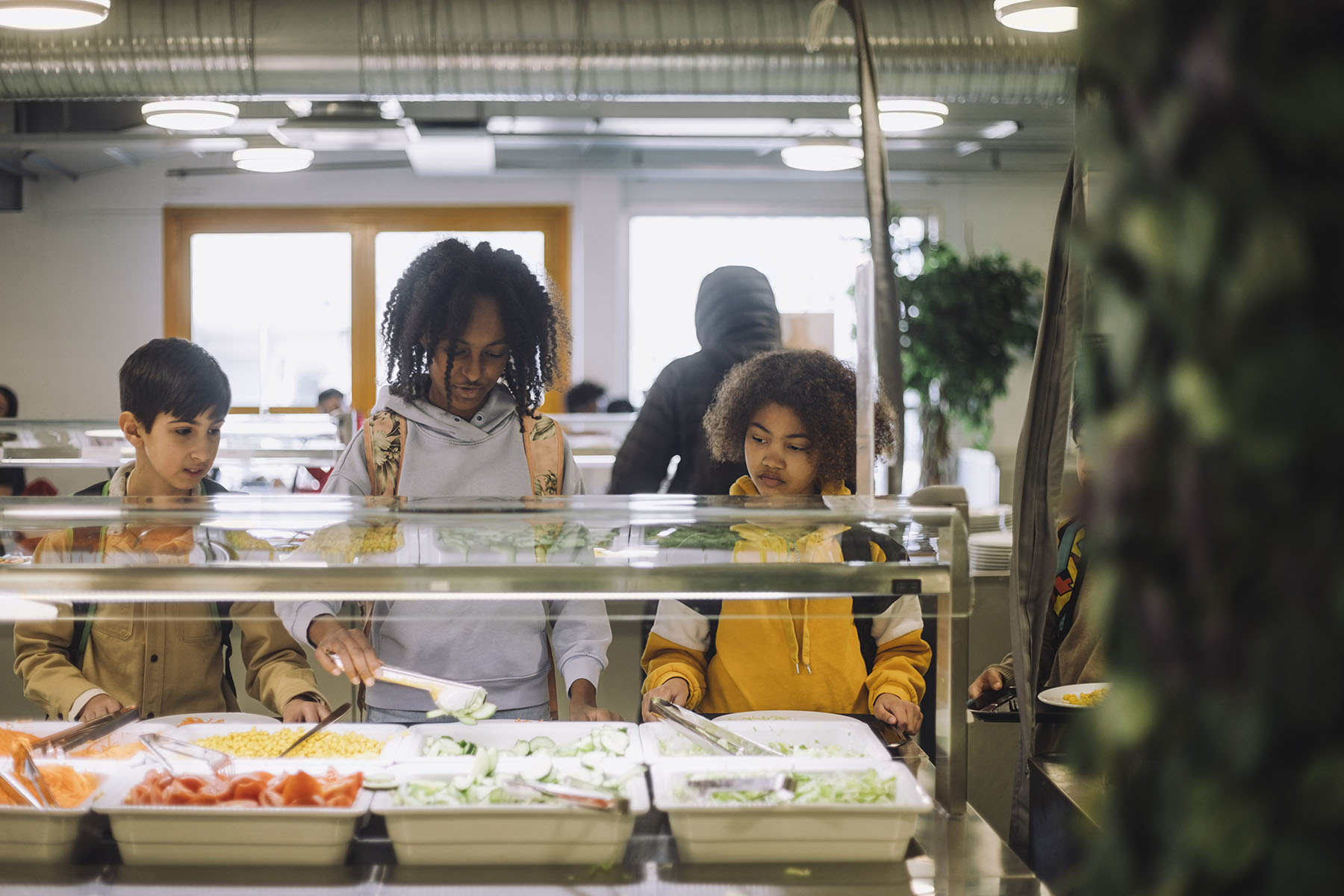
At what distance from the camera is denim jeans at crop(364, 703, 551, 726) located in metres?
1.76

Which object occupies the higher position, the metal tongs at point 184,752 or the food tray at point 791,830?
the metal tongs at point 184,752

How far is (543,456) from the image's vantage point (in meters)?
2.02

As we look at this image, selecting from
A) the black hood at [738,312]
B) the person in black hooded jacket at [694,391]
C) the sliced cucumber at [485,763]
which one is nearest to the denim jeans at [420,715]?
the sliced cucumber at [485,763]

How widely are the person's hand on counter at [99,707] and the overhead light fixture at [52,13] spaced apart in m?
2.08

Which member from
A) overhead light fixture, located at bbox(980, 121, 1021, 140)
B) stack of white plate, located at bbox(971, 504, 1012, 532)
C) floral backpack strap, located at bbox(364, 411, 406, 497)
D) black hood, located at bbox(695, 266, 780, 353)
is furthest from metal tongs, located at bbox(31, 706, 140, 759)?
overhead light fixture, located at bbox(980, 121, 1021, 140)

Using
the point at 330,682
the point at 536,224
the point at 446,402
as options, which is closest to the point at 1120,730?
the point at 446,402

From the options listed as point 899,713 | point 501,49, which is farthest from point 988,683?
point 501,49

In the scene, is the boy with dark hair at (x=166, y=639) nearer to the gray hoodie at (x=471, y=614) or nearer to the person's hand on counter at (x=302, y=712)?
the person's hand on counter at (x=302, y=712)

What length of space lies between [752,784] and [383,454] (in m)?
0.92

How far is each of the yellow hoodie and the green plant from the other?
5.88 m

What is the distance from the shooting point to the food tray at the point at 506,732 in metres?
1.54

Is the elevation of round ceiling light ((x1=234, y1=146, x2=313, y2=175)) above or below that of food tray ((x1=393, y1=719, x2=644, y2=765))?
above

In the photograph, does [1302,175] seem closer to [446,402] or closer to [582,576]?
[582,576]

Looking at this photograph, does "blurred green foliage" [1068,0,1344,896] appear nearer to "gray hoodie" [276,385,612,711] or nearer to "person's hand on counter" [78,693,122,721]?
"gray hoodie" [276,385,612,711]
